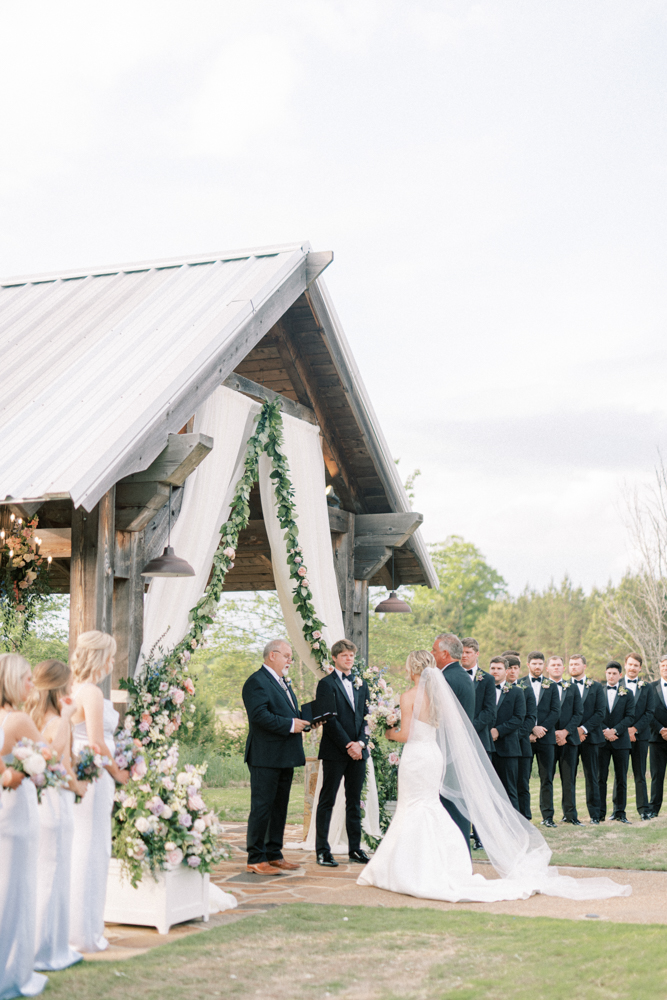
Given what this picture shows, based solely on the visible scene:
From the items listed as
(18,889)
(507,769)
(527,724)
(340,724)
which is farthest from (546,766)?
(18,889)

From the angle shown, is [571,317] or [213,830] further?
[571,317]

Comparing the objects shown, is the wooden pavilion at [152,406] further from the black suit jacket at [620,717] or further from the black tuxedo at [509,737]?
the black suit jacket at [620,717]

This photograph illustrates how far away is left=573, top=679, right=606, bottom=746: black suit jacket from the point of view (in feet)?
38.8

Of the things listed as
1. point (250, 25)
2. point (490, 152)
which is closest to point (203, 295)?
point (250, 25)

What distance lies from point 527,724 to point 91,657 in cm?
672

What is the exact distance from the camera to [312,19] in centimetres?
1202

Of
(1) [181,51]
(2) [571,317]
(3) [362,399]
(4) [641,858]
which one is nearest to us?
(4) [641,858]

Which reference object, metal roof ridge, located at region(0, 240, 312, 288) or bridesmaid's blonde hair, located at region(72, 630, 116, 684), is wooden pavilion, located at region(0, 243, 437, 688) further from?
bridesmaid's blonde hair, located at region(72, 630, 116, 684)

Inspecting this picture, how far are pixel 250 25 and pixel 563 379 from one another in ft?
119

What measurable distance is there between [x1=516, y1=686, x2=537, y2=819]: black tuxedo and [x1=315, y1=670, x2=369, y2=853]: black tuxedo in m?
2.84

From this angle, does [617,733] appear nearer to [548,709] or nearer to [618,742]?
[618,742]

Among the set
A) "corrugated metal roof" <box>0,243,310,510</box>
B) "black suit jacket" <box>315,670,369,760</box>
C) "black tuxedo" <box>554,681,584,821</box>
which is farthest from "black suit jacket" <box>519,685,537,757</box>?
"corrugated metal roof" <box>0,243,310,510</box>

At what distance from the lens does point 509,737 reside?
11.0m

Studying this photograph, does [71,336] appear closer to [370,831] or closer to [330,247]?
[330,247]
